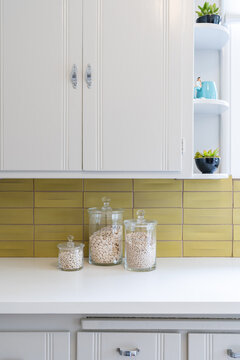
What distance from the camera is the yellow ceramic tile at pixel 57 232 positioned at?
1745 mm

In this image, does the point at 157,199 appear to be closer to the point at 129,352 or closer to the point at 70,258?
the point at 70,258

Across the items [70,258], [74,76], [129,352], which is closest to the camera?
[129,352]

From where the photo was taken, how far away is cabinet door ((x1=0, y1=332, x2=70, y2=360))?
116 cm

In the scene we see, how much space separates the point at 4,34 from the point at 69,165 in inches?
23.3

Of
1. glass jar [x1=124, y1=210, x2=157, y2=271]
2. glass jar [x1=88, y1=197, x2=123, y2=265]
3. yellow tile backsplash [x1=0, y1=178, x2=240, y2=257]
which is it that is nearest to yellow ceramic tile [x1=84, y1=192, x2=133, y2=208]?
yellow tile backsplash [x1=0, y1=178, x2=240, y2=257]

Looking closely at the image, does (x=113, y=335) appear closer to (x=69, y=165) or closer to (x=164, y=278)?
(x=164, y=278)

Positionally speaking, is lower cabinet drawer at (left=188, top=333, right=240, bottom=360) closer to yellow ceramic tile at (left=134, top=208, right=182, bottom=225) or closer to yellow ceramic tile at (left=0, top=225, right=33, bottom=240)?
yellow ceramic tile at (left=134, top=208, right=182, bottom=225)

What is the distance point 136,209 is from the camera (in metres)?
1.74

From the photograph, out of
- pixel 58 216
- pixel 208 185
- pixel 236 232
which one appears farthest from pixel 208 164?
pixel 58 216

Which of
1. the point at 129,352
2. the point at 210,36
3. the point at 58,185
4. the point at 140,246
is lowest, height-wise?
the point at 129,352

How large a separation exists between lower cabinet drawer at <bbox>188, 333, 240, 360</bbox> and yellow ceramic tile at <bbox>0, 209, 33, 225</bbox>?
99cm

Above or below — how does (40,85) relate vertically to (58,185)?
above

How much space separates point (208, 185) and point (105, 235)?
0.60 m

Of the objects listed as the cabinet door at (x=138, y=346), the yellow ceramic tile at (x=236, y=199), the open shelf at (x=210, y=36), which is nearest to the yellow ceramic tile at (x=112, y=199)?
the yellow ceramic tile at (x=236, y=199)
